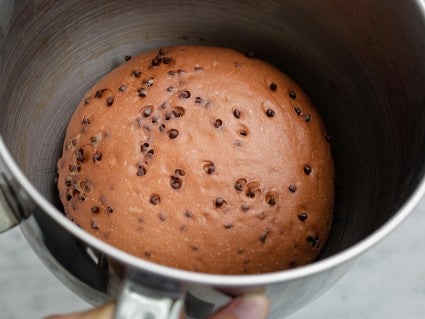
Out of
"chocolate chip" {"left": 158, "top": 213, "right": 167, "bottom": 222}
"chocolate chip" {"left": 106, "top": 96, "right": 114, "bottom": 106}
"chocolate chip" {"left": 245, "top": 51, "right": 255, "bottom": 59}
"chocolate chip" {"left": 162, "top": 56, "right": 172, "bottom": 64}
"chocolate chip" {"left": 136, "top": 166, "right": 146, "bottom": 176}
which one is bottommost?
"chocolate chip" {"left": 158, "top": 213, "right": 167, "bottom": 222}

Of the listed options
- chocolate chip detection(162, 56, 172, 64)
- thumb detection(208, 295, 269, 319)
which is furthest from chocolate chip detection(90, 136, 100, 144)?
thumb detection(208, 295, 269, 319)

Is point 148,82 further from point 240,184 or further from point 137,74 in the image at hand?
point 240,184

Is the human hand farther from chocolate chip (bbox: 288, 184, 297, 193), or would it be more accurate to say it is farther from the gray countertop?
the gray countertop

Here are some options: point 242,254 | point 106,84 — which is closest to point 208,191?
point 242,254

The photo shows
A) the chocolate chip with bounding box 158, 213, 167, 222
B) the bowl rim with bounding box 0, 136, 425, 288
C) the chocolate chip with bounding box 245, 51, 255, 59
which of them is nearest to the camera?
the bowl rim with bounding box 0, 136, 425, 288

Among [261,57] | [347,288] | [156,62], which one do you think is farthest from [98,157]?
[347,288]

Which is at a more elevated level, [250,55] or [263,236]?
[250,55]
